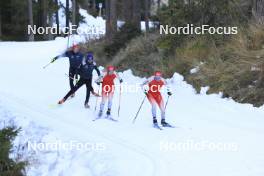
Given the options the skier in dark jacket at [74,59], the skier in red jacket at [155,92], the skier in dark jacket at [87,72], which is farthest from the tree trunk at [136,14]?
the skier in red jacket at [155,92]

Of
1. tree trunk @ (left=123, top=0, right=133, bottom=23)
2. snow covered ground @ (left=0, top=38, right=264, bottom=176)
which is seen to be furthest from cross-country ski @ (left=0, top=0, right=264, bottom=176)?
tree trunk @ (left=123, top=0, right=133, bottom=23)

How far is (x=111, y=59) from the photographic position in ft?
74.7

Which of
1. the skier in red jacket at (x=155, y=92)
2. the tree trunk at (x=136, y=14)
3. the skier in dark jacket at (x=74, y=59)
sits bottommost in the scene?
the skier in red jacket at (x=155, y=92)

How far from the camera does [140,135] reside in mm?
12258

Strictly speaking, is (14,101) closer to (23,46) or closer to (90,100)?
(90,100)

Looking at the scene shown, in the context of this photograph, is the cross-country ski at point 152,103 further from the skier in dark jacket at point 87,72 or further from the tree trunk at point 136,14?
the tree trunk at point 136,14

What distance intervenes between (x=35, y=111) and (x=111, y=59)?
840 cm

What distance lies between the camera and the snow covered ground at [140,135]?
10188 millimetres

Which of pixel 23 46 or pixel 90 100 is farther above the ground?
pixel 23 46

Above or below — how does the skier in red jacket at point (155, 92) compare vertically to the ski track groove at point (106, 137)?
above

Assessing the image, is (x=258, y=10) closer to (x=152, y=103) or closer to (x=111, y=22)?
(x=152, y=103)

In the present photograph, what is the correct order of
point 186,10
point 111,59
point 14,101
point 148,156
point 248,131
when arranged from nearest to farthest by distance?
point 148,156 → point 248,131 → point 14,101 → point 186,10 → point 111,59

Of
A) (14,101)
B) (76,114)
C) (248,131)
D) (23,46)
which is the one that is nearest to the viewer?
(248,131)

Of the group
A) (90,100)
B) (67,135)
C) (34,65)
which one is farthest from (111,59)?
(67,135)
